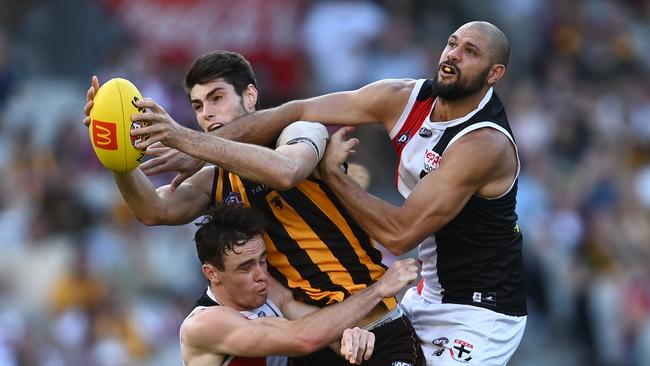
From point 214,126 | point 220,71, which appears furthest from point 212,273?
point 220,71

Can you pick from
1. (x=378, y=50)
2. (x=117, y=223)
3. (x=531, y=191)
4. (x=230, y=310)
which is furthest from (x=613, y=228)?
(x=230, y=310)

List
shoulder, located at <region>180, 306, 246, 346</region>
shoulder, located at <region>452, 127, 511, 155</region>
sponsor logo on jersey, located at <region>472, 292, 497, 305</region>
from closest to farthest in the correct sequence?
1. shoulder, located at <region>180, 306, 246, 346</region>
2. shoulder, located at <region>452, 127, 511, 155</region>
3. sponsor logo on jersey, located at <region>472, 292, 497, 305</region>

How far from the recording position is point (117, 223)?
12820mm

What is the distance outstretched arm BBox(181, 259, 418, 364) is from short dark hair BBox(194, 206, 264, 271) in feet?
0.94

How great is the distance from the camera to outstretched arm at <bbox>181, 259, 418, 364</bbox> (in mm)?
6531

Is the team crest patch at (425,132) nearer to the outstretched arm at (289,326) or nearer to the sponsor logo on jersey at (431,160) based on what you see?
the sponsor logo on jersey at (431,160)

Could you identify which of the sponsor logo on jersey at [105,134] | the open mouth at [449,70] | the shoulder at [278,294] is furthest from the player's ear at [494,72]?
the sponsor logo on jersey at [105,134]

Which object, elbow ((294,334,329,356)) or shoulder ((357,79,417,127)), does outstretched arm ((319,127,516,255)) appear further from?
elbow ((294,334,329,356))

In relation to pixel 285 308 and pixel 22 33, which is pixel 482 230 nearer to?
pixel 285 308

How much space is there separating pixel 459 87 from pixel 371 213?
2.74 feet

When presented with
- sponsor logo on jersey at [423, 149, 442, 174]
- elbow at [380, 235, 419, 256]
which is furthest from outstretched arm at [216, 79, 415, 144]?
elbow at [380, 235, 419, 256]

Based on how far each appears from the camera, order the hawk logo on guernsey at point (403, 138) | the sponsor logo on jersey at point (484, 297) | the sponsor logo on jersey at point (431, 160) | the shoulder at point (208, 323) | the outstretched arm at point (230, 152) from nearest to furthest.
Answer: the outstretched arm at point (230, 152), the shoulder at point (208, 323), the sponsor logo on jersey at point (431, 160), the sponsor logo on jersey at point (484, 297), the hawk logo on guernsey at point (403, 138)

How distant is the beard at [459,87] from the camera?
23.0 ft

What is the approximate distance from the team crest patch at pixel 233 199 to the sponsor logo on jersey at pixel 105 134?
80 centimetres
